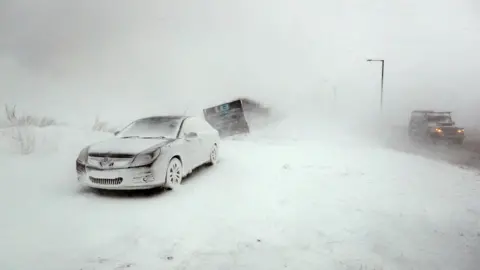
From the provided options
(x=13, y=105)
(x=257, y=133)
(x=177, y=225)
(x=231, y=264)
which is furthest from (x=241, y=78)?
(x=13, y=105)

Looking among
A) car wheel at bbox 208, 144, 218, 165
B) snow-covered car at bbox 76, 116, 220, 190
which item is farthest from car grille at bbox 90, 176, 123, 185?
car wheel at bbox 208, 144, 218, 165

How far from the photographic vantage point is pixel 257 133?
2.56m

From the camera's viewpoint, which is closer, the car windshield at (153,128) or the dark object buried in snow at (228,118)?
the car windshield at (153,128)

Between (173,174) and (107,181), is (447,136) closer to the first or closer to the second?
(173,174)

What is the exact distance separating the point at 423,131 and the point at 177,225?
6.24ft

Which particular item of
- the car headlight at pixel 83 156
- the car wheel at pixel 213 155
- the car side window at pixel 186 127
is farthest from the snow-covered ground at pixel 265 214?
the car side window at pixel 186 127

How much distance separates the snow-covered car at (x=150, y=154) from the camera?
209 cm

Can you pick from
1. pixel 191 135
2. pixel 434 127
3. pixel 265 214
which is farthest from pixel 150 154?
pixel 434 127

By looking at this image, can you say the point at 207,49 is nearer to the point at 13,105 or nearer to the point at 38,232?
the point at 13,105

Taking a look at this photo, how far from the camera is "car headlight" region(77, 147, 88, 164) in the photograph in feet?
6.85

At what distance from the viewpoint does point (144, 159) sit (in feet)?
7.41

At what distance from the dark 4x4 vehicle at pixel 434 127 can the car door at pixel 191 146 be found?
1.61 m

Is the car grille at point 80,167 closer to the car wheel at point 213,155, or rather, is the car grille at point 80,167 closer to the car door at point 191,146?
the car door at point 191,146

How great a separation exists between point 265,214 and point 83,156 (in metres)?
1.18
